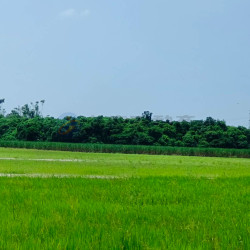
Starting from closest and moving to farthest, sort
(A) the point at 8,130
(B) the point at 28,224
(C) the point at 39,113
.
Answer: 1. (B) the point at 28,224
2. (A) the point at 8,130
3. (C) the point at 39,113

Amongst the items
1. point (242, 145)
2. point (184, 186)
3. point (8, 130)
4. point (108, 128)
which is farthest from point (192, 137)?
point (184, 186)

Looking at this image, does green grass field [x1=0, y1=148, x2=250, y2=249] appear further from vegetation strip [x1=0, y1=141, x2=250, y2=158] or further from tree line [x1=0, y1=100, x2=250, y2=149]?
tree line [x1=0, y1=100, x2=250, y2=149]

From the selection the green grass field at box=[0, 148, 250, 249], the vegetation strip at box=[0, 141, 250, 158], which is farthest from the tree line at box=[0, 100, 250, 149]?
the green grass field at box=[0, 148, 250, 249]

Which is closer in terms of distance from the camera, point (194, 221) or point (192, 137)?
point (194, 221)

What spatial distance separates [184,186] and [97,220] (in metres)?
5.79

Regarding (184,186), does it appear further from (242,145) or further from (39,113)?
(39,113)

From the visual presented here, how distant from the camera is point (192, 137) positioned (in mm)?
77750

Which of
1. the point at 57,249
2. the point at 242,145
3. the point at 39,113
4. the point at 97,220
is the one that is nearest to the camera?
the point at 57,249

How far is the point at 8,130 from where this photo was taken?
3280 inches

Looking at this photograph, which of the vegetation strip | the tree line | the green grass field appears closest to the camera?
the green grass field

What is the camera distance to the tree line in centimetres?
7581

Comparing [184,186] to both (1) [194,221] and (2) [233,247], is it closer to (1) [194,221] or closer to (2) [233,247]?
(1) [194,221]

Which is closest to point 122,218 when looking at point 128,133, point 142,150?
point 142,150

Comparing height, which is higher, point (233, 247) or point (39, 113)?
point (39, 113)
